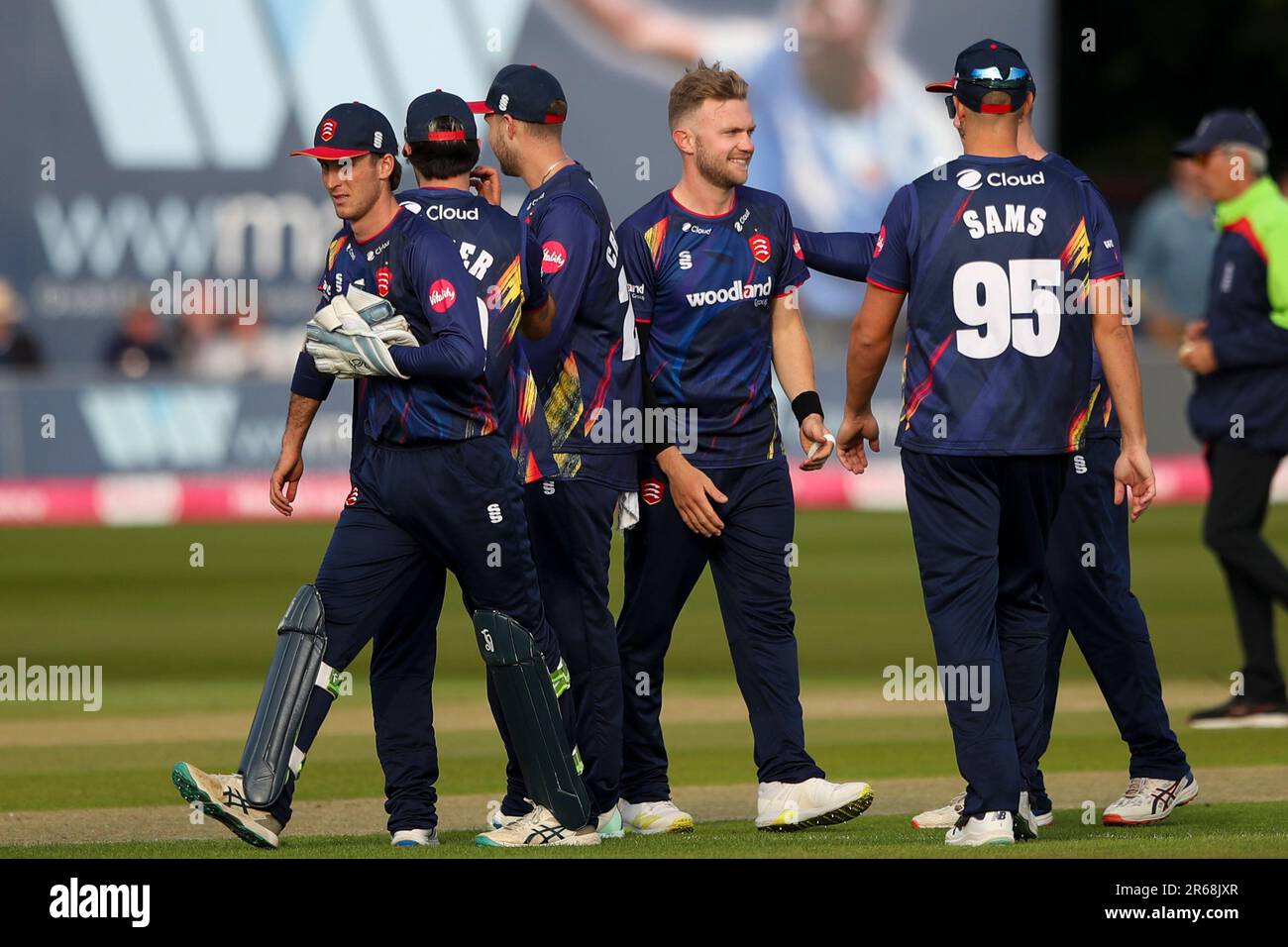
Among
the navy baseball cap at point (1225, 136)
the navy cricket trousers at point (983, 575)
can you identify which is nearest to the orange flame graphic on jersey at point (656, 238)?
the navy cricket trousers at point (983, 575)

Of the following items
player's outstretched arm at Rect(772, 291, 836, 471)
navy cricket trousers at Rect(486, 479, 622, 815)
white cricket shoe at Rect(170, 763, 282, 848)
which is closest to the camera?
white cricket shoe at Rect(170, 763, 282, 848)

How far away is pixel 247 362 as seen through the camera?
25.1 m

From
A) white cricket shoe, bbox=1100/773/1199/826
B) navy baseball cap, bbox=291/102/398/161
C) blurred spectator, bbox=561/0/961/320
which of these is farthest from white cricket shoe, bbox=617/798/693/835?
blurred spectator, bbox=561/0/961/320

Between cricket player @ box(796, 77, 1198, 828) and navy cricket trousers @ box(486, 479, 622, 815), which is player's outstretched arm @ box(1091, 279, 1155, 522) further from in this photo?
navy cricket trousers @ box(486, 479, 622, 815)

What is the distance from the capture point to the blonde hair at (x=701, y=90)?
8.12 m

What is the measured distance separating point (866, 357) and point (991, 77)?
984 millimetres

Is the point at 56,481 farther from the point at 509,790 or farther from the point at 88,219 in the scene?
the point at 509,790

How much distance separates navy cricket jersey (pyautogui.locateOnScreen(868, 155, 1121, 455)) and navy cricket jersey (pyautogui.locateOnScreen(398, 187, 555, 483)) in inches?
46.8

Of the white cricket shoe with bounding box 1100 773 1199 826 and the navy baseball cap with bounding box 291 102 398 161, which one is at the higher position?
the navy baseball cap with bounding box 291 102 398 161

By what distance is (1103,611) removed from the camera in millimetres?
8352

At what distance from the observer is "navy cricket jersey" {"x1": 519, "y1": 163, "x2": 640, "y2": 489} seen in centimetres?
779

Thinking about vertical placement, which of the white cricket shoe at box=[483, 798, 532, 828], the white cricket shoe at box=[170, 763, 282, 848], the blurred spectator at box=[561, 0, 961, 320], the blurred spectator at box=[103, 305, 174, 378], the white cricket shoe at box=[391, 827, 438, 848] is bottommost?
the white cricket shoe at box=[391, 827, 438, 848]
